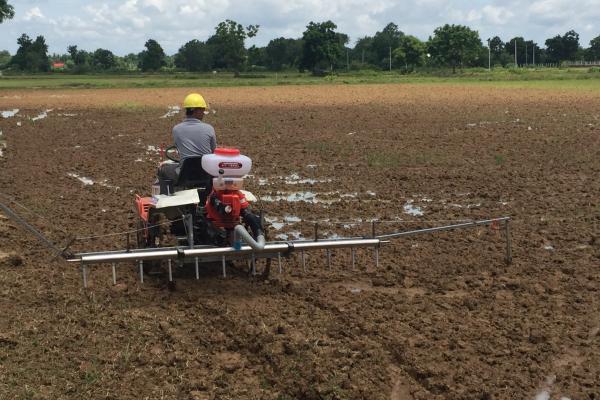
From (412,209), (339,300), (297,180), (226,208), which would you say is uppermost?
(226,208)

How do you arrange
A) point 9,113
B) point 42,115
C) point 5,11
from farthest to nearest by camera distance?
point 5,11
point 9,113
point 42,115

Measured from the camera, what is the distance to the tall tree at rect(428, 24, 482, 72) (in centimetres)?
10738

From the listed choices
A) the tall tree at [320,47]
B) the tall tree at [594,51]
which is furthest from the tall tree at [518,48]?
the tall tree at [320,47]

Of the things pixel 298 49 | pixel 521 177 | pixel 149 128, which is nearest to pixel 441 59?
pixel 298 49

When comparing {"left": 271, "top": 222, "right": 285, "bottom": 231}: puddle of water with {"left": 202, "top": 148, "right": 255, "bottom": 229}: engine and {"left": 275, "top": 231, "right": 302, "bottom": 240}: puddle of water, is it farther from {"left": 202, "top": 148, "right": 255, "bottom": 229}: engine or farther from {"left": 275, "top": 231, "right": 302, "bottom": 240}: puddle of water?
{"left": 202, "top": 148, "right": 255, "bottom": 229}: engine

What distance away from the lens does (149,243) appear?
7.93 m

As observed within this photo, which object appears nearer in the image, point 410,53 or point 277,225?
point 277,225

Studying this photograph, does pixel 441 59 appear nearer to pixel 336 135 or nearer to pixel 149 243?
pixel 336 135

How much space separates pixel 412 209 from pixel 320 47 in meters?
98.6

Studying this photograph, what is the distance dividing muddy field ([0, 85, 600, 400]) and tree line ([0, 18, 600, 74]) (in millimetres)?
88040

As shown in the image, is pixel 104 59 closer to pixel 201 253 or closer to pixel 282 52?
pixel 282 52

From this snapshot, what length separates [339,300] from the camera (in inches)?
265

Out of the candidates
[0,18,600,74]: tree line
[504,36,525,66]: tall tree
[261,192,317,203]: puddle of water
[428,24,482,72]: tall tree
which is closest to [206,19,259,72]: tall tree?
[0,18,600,74]: tree line

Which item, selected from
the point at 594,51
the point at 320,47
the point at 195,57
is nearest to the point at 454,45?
the point at 320,47
